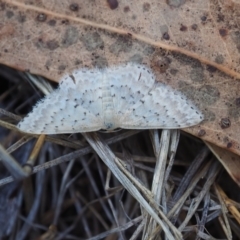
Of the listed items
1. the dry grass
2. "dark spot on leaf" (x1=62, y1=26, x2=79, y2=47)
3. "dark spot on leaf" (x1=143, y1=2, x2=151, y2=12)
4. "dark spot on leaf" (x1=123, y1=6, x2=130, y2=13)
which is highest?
"dark spot on leaf" (x1=143, y1=2, x2=151, y2=12)

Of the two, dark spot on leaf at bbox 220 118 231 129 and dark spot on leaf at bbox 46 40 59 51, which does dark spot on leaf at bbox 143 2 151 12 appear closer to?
dark spot on leaf at bbox 46 40 59 51

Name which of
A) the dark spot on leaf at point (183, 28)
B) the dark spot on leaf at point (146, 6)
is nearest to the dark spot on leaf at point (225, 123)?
the dark spot on leaf at point (183, 28)

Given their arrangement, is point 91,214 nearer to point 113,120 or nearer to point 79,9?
point 113,120

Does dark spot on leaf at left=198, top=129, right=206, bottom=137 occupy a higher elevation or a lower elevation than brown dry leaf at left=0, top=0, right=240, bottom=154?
lower

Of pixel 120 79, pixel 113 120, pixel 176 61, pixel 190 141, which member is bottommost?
pixel 190 141

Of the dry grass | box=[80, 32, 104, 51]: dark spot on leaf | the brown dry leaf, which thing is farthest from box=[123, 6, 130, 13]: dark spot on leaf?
the dry grass

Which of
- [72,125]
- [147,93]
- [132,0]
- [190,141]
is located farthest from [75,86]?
[190,141]
